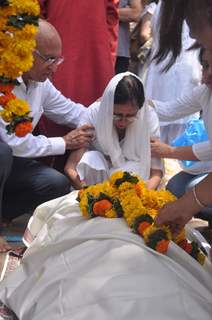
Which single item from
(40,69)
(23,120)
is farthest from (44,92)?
(23,120)

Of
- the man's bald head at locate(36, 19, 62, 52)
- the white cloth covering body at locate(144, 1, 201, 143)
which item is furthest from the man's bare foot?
the white cloth covering body at locate(144, 1, 201, 143)

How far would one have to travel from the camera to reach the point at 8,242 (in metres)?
3.75

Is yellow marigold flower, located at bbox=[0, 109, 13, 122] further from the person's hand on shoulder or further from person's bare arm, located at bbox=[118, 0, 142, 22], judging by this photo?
person's bare arm, located at bbox=[118, 0, 142, 22]

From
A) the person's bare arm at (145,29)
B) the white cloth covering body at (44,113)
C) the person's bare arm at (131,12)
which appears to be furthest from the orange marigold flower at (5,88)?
the person's bare arm at (145,29)

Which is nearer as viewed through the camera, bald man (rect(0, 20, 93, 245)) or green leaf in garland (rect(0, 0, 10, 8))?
green leaf in garland (rect(0, 0, 10, 8))

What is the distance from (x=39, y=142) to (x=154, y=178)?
76cm

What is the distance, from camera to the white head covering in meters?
3.88

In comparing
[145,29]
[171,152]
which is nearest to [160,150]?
[171,152]

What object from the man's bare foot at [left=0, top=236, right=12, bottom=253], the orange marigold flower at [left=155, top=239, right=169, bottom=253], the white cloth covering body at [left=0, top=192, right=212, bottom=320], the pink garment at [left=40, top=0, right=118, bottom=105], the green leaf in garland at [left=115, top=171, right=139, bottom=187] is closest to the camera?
the white cloth covering body at [left=0, top=192, right=212, bottom=320]

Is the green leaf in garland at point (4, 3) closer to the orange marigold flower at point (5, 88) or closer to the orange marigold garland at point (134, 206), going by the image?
the orange marigold flower at point (5, 88)

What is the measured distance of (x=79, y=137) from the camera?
3.97 meters

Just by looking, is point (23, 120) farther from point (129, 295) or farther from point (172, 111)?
point (172, 111)

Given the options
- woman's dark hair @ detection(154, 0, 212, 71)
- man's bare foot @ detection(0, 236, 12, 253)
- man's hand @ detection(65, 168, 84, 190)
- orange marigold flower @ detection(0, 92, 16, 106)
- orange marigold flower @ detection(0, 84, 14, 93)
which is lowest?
man's bare foot @ detection(0, 236, 12, 253)

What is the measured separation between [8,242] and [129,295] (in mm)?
1483
